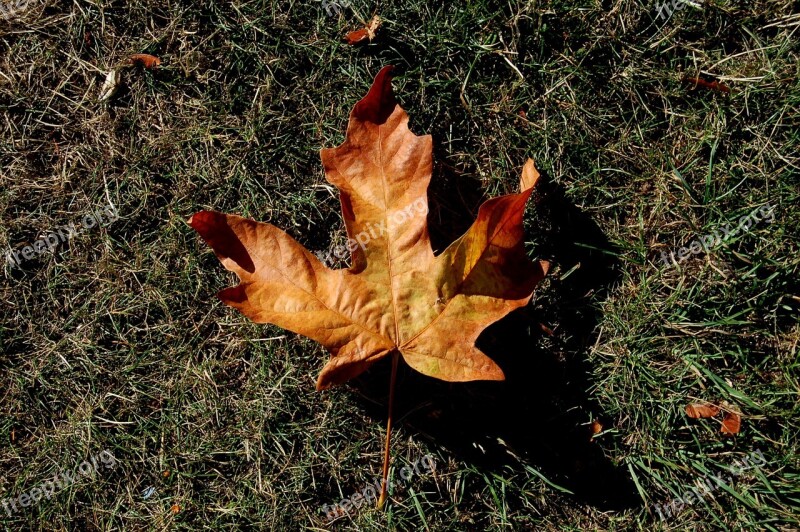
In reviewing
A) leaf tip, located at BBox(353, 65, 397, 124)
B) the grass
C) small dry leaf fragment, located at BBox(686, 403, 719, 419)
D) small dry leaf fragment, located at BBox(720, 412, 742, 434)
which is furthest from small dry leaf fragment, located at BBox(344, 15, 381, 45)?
small dry leaf fragment, located at BBox(720, 412, 742, 434)

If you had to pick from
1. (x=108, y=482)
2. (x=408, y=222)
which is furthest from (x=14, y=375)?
(x=408, y=222)

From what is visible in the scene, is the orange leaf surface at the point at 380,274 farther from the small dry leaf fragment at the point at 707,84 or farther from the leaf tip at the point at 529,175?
the small dry leaf fragment at the point at 707,84

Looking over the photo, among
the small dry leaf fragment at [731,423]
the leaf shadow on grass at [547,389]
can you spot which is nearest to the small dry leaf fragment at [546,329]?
the leaf shadow on grass at [547,389]

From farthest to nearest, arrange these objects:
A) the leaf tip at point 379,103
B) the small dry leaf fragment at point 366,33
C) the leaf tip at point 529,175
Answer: the small dry leaf fragment at point 366,33
the leaf tip at point 529,175
the leaf tip at point 379,103

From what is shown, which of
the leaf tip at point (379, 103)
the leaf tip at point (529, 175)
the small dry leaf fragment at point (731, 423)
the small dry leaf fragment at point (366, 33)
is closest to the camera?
the leaf tip at point (379, 103)

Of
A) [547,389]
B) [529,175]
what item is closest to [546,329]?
[547,389]

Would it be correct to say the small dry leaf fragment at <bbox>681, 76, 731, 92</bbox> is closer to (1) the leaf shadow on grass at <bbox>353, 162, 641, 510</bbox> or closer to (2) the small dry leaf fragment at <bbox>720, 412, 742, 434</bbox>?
(1) the leaf shadow on grass at <bbox>353, 162, 641, 510</bbox>

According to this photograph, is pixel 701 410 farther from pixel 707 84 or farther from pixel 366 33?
pixel 366 33
